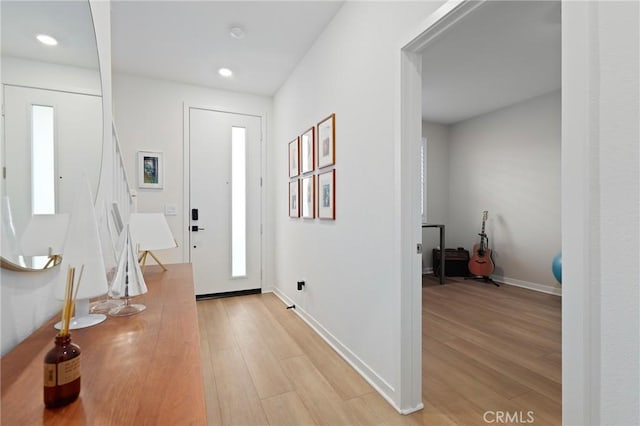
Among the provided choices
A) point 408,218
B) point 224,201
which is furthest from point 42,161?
point 224,201

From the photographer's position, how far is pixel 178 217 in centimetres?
350

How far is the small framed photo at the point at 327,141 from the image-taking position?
233cm

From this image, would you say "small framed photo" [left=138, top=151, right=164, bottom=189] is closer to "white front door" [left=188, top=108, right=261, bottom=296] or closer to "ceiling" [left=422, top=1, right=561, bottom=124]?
"white front door" [left=188, top=108, right=261, bottom=296]

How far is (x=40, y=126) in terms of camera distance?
2.71ft

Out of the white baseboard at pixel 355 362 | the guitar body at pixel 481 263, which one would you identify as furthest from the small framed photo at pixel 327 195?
the guitar body at pixel 481 263

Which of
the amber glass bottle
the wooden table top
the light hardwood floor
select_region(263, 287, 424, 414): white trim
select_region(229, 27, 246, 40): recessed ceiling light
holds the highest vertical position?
select_region(229, 27, 246, 40): recessed ceiling light

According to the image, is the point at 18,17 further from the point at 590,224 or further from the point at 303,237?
the point at 303,237

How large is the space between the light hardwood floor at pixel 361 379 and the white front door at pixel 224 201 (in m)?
0.63

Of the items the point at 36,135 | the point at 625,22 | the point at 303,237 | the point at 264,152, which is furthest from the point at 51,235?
the point at 264,152

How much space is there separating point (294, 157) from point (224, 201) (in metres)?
1.17

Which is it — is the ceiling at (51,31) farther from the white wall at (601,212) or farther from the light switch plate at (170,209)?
the light switch plate at (170,209)

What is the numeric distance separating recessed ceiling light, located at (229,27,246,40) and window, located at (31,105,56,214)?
6.67 ft

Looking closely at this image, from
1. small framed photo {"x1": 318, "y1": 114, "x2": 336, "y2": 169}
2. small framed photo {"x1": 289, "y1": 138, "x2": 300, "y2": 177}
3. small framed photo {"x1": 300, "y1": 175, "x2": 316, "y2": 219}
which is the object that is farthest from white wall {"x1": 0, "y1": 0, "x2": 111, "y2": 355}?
small framed photo {"x1": 289, "y1": 138, "x2": 300, "y2": 177}

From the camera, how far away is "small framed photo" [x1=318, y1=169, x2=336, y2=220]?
7.72 ft
